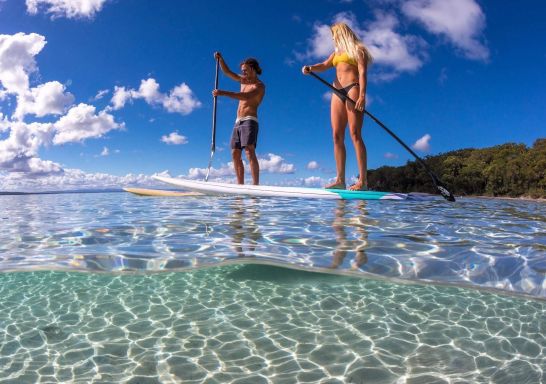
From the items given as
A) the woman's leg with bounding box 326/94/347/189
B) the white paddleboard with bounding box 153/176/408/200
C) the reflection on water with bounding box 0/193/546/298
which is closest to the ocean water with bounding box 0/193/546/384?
the reflection on water with bounding box 0/193/546/298

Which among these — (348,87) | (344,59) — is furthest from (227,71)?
(348,87)

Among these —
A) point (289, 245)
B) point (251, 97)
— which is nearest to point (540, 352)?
point (289, 245)

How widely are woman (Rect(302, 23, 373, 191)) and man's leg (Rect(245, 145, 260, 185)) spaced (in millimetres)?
2047

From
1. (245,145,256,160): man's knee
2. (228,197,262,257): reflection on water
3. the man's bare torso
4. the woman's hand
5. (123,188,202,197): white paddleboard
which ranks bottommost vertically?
(228,197,262,257): reflection on water

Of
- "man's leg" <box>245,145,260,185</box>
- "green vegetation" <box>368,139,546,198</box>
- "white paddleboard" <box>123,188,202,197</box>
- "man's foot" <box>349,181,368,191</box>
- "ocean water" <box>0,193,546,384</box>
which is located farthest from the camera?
"green vegetation" <box>368,139,546,198</box>

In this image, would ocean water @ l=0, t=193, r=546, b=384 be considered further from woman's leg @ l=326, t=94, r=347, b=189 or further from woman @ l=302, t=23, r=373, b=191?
woman's leg @ l=326, t=94, r=347, b=189

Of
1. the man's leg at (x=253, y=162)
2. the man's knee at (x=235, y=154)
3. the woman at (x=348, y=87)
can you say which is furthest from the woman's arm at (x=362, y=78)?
the man's knee at (x=235, y=154)

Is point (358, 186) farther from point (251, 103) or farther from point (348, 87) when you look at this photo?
point (251, 103)

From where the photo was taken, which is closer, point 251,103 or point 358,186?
point 358,186

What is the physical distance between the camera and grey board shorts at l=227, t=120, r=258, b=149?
886 cm

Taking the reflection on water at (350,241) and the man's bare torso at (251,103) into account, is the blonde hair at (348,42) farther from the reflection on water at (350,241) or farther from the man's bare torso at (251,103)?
the reflection on water at (350,241)

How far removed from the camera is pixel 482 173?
1394 inches

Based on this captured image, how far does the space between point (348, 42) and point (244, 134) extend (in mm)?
2936

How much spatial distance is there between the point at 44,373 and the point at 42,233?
10.7ft
